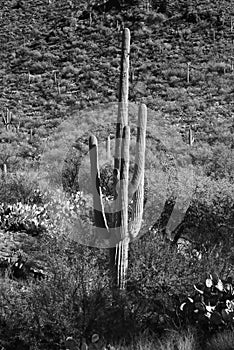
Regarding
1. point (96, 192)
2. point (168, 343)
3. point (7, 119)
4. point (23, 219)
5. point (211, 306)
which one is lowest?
point (7, 119)

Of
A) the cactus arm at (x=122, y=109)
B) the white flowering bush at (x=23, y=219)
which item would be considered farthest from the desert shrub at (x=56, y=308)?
the white flowering bush at (x=23, y=219)

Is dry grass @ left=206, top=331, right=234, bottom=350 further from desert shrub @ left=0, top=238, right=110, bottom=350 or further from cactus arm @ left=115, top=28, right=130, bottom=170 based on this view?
cactus arm @ left=115, top=28, right=130, bottom=170

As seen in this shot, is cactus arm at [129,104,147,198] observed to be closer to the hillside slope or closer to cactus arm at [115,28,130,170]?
cactus arm at [115,28,130,170]

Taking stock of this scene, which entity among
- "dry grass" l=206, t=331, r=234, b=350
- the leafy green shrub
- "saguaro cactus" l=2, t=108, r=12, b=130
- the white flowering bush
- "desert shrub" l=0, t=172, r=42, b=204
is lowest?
"saguaro cactus" l=2, t=108, r=12, b=130

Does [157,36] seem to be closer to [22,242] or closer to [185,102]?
[185,102]

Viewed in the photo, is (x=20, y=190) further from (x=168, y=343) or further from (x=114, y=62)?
(x=114, y=62)

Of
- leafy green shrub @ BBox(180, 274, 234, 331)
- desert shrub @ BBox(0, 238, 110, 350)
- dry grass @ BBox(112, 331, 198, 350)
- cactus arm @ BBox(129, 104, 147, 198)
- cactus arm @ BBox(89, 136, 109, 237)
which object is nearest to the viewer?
dry grass @ BBox(112, 331, 198, 350)

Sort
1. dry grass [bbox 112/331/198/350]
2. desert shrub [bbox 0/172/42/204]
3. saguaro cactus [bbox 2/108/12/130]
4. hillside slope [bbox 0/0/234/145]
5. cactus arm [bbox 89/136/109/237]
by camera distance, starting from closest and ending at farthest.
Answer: dry grass [bbox 112/331/198/350]
cactus arm [bbox 89/136/109/237]
desert shrub [bbox 0/172/42/204]
saguaro cactus [bbox 2/108/12/130]
hillside slope [bbox 0/0/234/145]

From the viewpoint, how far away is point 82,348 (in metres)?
6.46

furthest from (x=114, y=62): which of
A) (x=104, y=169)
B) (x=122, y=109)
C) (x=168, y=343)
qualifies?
(x=168, y=343)

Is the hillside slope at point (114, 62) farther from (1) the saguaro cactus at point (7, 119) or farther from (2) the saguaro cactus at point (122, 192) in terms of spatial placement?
(2) the saguaro cactus at point (122, 192)

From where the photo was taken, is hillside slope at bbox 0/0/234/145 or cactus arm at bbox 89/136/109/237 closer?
cactus arm at bbox 89/136/109/237

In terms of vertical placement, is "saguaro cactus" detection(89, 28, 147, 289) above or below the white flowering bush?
above

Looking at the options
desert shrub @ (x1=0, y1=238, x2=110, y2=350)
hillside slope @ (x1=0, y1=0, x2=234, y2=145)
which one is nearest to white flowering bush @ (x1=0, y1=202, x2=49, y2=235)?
desert shrub @ (x1=0, y1=238, x2=110, y2=350)
